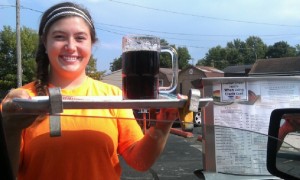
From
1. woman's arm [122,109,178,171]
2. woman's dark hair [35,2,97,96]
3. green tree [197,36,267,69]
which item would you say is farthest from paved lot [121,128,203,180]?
green tree [197,36,267,69]

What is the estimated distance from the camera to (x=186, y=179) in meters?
1.77

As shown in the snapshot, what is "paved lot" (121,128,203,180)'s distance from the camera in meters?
1.68

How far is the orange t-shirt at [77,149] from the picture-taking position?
5.69 ft

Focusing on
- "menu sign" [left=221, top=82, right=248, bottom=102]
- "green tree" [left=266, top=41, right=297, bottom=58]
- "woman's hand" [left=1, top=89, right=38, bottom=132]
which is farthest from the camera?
"green tree" [left=266, top=41, right=297, bottom=58]

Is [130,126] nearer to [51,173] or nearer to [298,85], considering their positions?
[51,173]

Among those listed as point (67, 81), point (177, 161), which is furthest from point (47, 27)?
point (177, 161)

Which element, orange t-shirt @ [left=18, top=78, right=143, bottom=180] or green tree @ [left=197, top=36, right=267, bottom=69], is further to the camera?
green tree @ [left=197, top=36, right=267, bottom=69]

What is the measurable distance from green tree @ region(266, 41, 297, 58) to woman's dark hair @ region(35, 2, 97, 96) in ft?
319

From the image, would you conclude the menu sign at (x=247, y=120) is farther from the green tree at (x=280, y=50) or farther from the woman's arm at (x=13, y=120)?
A: the green tree at (x=280, y=50)

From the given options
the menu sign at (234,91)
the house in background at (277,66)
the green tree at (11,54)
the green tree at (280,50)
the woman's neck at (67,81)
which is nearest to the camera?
the woman's neck at (67,81)

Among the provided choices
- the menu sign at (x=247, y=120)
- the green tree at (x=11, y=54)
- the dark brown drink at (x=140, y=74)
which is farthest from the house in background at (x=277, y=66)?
the dark brown drink at (x=140, y=74)

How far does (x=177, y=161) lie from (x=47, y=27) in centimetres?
83

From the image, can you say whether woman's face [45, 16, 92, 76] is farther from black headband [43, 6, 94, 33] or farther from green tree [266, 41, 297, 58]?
green tree [266, 41, 297, 58]

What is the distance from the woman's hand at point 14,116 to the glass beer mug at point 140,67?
44cm
